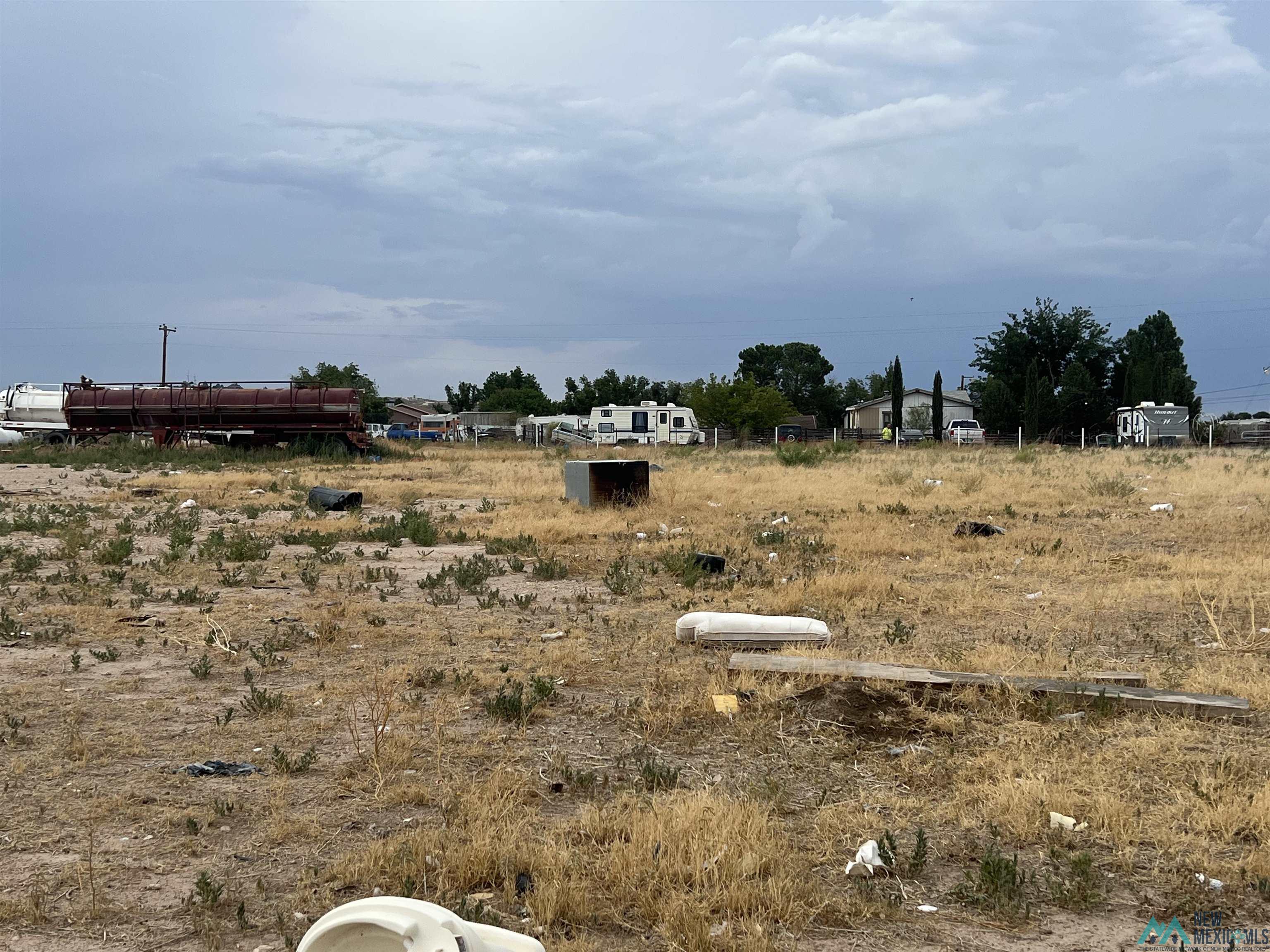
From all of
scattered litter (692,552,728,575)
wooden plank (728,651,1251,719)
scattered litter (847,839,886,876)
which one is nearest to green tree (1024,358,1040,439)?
scattered litter (692,552,728,575)

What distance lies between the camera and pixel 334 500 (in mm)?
15984

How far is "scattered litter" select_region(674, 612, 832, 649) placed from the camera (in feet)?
22.4

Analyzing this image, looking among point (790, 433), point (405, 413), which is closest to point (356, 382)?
point (405, 413)

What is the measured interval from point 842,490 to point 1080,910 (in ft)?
48.8

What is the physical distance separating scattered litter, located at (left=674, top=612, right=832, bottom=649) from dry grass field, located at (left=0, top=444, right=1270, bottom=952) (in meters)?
0.25

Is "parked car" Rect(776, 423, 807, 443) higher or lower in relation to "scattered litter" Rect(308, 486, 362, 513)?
higher

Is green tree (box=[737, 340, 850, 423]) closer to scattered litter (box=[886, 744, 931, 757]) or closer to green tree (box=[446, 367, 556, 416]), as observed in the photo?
green tree (box=[446, 367, 556, 416])

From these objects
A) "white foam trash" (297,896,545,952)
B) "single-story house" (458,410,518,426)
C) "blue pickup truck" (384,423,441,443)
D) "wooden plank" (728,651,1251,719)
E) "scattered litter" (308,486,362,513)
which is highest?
"single-story house" (458,410,518,426)

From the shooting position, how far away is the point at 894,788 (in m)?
4.36

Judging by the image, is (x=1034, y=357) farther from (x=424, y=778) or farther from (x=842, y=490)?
(x=424, y=778)

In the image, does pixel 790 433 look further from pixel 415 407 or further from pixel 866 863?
pixel 415 407

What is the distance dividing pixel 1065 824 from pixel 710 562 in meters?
6.25

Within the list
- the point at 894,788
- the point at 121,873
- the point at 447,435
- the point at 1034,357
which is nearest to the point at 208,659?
the point at 121,873

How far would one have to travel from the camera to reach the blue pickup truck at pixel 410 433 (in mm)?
59969
